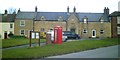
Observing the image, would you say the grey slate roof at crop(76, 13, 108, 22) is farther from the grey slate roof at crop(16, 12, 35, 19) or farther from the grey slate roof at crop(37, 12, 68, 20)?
the grey slate roof at crop(16, 12, 35, 19)

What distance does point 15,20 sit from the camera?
74.4 meters

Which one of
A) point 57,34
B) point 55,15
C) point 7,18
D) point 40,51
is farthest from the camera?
point 7,18

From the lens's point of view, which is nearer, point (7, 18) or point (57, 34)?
point (57, 34)

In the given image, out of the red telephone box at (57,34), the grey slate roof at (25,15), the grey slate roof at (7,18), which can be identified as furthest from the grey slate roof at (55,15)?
the red telephone box at (57,34)

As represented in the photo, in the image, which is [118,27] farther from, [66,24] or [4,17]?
[4,17]

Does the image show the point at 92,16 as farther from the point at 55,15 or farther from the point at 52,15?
the point at 52,15

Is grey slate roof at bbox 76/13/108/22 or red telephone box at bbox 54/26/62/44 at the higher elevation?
grey slate roof at bbox 76/13/108/22

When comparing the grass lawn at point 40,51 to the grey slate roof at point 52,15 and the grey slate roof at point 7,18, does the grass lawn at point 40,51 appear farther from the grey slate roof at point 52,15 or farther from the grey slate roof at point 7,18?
the grey slate roof at point 7,18

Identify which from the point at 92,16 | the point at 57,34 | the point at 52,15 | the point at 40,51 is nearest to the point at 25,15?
the point at 52,15

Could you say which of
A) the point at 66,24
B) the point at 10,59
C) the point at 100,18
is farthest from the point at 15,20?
the point at 10,59

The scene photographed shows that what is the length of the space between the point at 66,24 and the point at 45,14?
7.39 metres

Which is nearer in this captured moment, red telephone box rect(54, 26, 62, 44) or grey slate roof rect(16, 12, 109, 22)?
red telephone box rect(54, 26, 62, 44)

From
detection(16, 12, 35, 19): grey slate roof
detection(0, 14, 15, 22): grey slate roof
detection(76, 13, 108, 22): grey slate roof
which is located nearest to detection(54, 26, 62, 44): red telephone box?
detection(76, 13, 108, 22): grey slate roof

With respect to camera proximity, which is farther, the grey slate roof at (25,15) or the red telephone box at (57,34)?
the grey slate roof at (25,15)
